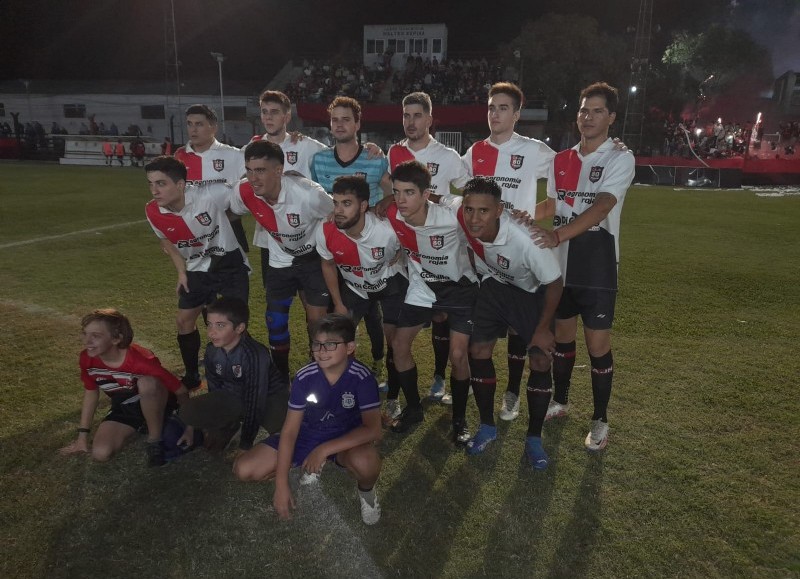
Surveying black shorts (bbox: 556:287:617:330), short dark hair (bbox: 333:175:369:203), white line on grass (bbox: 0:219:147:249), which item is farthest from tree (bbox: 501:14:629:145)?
short dark hair (bbox: 333:175:369:203)

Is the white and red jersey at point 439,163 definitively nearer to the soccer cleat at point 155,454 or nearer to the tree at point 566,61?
the soccer cleat at point 155,454

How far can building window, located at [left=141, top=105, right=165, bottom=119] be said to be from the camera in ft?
138

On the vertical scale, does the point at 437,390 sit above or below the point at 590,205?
below

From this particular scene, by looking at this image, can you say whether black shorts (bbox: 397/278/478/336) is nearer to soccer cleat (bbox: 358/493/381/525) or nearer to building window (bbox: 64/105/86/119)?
soccer cleat (bbox: 358/493/381/525)

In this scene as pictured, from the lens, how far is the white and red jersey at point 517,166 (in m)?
4.31

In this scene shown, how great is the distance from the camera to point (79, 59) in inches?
1929

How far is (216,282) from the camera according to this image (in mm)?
4586

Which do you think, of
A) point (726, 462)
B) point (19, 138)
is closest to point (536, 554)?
point (726, 462)

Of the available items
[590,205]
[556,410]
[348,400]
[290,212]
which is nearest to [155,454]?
[348,400]

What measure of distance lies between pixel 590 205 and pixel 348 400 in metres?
1.98

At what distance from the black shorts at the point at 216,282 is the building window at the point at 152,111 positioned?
43231mm

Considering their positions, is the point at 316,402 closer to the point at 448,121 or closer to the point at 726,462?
the point at 726,462

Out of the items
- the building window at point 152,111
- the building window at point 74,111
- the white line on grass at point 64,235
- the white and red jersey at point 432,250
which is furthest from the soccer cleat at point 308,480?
the building window at point 74,111

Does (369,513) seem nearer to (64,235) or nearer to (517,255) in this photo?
(517,255)
